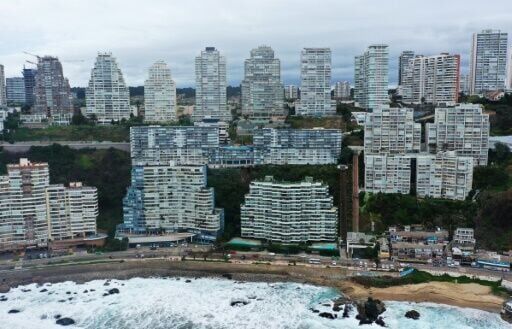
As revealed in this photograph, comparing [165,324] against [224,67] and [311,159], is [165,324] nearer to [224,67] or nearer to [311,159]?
[311,159]

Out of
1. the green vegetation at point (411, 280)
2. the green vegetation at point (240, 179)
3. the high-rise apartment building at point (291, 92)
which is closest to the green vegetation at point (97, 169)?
the green vegetation at point (240, 179)

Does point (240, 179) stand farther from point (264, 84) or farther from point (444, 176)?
point (264, 84)

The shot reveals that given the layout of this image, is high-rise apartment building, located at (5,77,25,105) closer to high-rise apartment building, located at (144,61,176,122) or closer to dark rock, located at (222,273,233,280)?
high-rise apartment building, located at (144,61,176,122)

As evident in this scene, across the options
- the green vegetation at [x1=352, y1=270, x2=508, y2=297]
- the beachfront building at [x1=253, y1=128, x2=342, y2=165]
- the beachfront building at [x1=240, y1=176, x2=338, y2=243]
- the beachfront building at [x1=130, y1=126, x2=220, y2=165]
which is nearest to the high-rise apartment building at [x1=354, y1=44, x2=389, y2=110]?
the beachfront building at [x1=253, y1=128, x2=342, y2=165]

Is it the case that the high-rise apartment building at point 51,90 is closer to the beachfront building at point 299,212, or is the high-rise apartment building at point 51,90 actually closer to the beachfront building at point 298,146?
the beachfront building at point 298,146

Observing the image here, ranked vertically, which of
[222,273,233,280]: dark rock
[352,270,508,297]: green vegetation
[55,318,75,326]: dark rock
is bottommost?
[55,318,75,326]: dark rock
